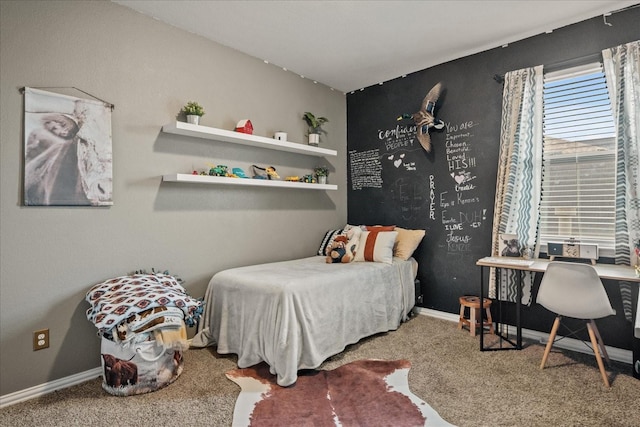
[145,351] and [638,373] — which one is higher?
[145,351]

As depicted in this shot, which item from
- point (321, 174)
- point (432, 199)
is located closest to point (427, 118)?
point (432, 199)

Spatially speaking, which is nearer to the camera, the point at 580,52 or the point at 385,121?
the point at 580,52

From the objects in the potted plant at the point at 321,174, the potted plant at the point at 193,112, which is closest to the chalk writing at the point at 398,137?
the potted plant at the point at 321,174

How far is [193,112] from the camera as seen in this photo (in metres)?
2.85

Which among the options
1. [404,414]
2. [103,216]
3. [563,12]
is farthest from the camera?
[563,12]

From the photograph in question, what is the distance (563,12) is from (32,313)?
426 centimetres

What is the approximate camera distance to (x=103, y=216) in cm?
251

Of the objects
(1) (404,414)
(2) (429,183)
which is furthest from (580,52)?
(1) (404,414)

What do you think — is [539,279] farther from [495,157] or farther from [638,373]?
[495,157]

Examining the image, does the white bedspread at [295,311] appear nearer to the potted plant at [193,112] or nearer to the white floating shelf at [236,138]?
the white floating shelf at [236,138]

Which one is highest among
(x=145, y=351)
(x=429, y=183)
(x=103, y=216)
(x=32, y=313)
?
(x=429, y=183)

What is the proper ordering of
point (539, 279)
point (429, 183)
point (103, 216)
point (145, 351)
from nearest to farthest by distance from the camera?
point (145, 351) < point (103, 216) < point (539, 279) < point (429, 183)

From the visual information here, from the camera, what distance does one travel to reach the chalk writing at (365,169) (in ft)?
13.8

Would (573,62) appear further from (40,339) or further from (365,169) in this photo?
(40,339)
